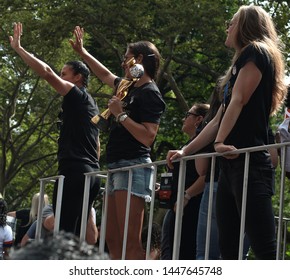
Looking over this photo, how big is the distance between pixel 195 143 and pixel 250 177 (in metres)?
0.77

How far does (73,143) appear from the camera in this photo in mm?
6633

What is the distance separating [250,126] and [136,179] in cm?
118

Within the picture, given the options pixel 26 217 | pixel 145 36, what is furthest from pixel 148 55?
pixel 145 36

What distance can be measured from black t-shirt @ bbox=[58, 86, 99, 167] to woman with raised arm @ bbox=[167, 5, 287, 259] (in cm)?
173

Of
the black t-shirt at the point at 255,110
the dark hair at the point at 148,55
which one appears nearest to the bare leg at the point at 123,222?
the dark hair at the point at 148,55

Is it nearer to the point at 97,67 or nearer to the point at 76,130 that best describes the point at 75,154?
the point at 76,130

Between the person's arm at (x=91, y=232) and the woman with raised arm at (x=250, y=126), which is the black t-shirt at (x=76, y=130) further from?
the woman with raised arm at (x=250, y=126)

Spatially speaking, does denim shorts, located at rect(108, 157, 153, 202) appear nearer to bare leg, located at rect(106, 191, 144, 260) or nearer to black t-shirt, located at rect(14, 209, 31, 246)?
bare leg, located at rect(106, 191, 144, 260)

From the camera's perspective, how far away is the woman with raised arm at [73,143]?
6.62 metres

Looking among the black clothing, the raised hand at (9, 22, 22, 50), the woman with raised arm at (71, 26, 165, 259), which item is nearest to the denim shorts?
the woman with raised arm at (71, 26, 165, 259)

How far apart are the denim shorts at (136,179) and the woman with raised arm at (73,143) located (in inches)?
19.4

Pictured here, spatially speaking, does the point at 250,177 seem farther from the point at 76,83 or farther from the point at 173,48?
the point at 173,48

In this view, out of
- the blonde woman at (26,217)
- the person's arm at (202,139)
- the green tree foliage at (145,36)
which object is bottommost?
the person's arm at (202,139)

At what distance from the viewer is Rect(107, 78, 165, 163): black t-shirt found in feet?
20.2
